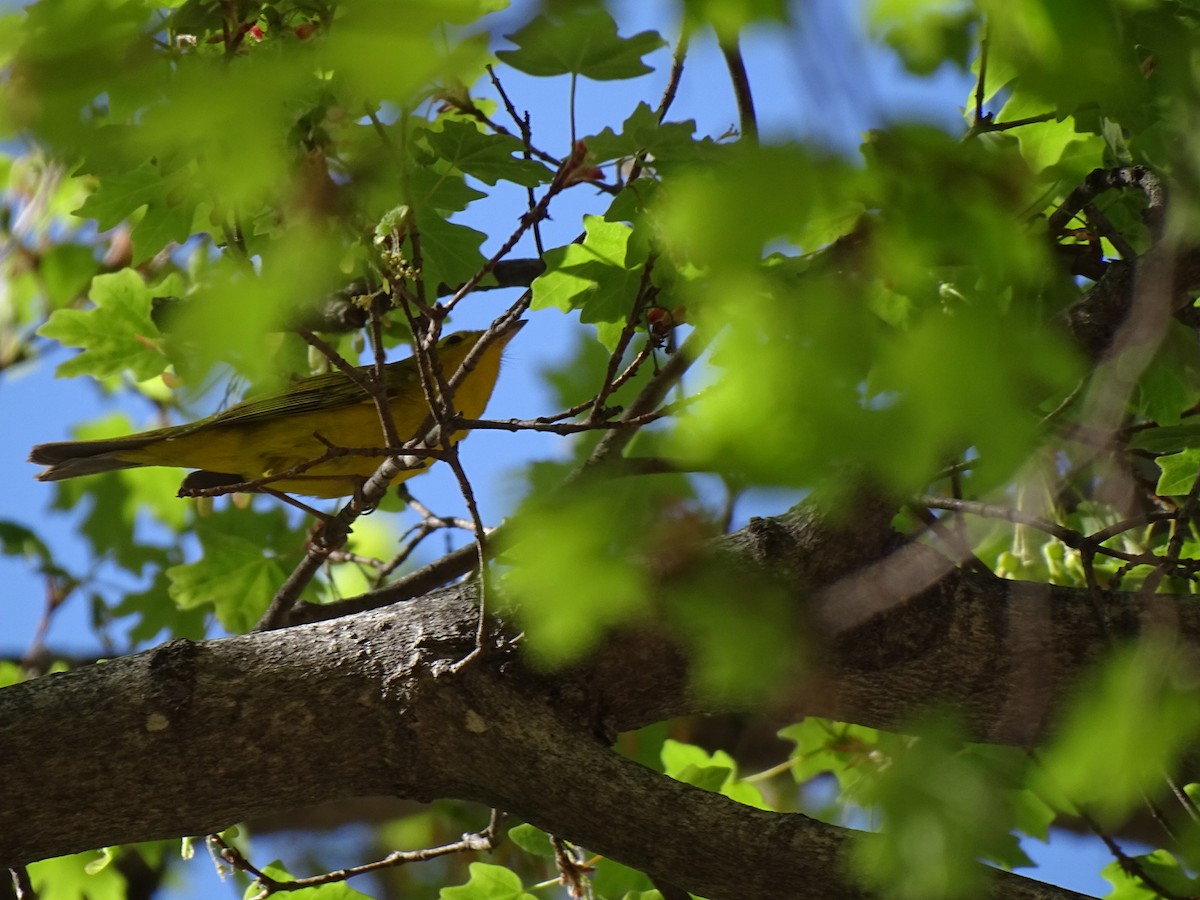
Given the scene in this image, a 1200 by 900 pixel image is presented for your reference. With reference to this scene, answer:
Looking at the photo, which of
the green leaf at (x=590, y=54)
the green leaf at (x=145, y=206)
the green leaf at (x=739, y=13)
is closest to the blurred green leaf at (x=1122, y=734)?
the green leaf at (x=739, y=13)

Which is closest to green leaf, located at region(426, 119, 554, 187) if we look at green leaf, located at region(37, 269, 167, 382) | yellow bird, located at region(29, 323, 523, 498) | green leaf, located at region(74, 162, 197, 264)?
green leaf, located at region(74, 162, 197, 264)

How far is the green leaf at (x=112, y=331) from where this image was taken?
3.43m

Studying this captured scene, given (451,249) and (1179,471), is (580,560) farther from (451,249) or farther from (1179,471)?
(1179,471)

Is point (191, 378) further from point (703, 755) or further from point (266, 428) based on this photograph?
point (266, 428)

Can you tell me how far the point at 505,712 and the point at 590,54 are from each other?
4.15ft

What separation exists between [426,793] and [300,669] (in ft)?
1.19

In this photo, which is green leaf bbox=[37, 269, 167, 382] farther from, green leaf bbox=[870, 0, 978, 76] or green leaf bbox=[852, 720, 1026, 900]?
green leaf bbox=[852, 720, 1026, 900]

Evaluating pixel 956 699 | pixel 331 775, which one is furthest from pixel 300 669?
pixel 956 699

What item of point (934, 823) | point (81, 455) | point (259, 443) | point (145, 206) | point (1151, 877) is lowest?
point (1151, 877)

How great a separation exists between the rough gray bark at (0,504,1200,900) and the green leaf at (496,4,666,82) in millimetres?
984

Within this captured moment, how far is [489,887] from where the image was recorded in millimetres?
2773

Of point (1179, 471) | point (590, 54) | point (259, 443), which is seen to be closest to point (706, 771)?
point (1179, 471)

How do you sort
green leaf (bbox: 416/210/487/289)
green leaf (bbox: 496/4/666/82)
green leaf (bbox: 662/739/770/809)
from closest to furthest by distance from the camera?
green leaf (bbox: 496/4/666/82) → green leaf (bbox: 416/210/487/289) → green leaf (bbox: 662/739/770/809)

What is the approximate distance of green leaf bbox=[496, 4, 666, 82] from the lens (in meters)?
1.94
